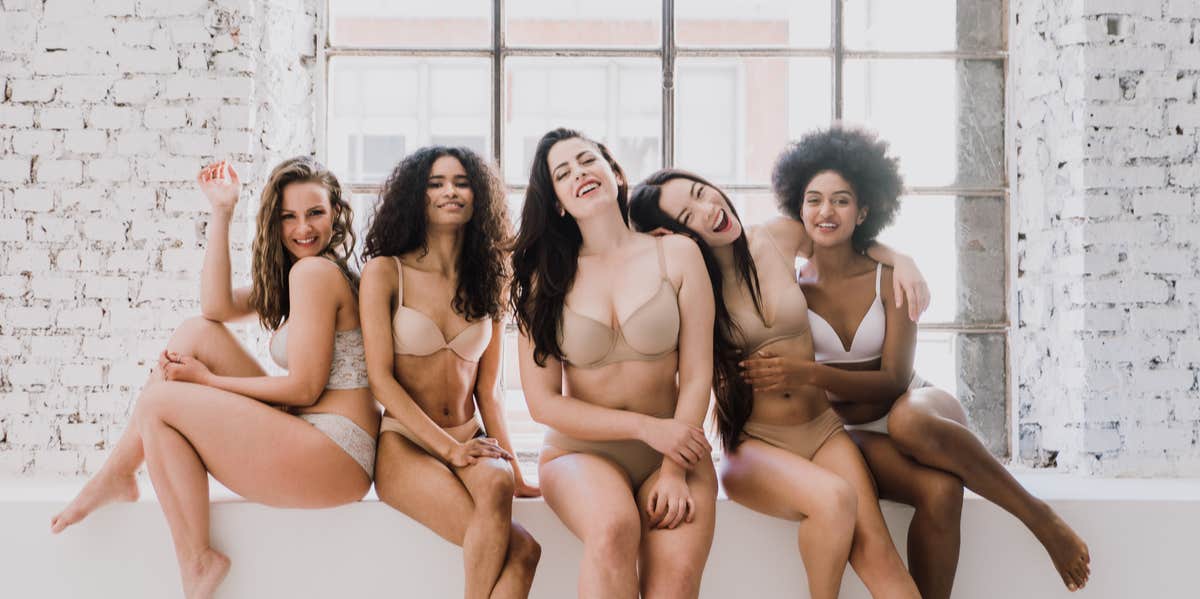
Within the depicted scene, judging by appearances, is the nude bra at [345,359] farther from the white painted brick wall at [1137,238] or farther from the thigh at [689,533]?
the white painted brick wall at [1137,238]

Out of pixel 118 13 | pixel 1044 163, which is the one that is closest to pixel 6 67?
pixel 118 13

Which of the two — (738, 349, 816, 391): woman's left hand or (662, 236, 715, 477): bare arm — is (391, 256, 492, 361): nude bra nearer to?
(662, 236, 715, 477): bare arm

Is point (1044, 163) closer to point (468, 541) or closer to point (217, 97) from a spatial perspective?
point (468, 541)

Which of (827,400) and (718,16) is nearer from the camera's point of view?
(827,400)

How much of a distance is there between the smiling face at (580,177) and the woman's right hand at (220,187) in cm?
93

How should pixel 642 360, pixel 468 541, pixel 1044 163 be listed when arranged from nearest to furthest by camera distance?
1. pixel 468 541
2. pixel 642 360
3. pixel 1044 163

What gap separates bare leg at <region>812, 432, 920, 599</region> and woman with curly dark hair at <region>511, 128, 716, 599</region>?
0.37 meters

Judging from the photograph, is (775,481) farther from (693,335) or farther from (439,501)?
(439,501)

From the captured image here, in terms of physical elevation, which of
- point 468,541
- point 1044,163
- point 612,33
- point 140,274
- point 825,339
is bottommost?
point 468,541

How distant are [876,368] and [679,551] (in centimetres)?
85

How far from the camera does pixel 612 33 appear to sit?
371 centimetres

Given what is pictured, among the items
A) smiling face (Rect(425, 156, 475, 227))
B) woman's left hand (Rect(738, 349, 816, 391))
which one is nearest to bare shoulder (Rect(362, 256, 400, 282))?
smiling face (Rect(425, 156, 475, 227))

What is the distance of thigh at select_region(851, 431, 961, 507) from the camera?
2.49m

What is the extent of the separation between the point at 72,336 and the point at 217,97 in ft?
3.06
